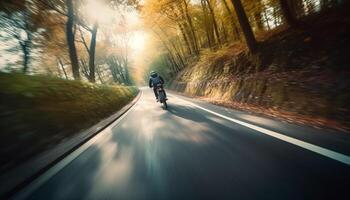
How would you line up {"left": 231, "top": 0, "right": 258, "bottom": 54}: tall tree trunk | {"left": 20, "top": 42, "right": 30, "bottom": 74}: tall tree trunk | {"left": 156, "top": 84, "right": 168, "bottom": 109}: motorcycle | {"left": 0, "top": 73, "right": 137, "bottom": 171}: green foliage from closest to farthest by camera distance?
{"left": 0, "top": 73, "right": 137, "bottom": 171}: green foliage
{"left": 156, "top": 84, "right": 168, "bottom": 109}: motorcycle
{"left": 231, "top": 0, "right": 258, "bottom": 54}: tall tree trunk
{"left": 20, "top": 42, "right": 30, "bottom": 74}: tall tree trunk

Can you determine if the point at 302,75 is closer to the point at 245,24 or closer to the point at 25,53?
the point at 245,24

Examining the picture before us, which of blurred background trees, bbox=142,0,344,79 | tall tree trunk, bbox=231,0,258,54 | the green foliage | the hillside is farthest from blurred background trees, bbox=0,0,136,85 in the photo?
tall tree trunk, bbox=231,0,258,54

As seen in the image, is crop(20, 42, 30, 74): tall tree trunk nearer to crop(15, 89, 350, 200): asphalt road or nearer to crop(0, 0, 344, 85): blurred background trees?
crop(0, 0, 344, 85): blurred background trees

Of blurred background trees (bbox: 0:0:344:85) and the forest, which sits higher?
blurred background trees (bbox: 0:0:344:85)

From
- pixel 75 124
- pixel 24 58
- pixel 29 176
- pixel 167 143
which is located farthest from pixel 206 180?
pixel 24 58

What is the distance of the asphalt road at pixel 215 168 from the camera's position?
2.57 metres

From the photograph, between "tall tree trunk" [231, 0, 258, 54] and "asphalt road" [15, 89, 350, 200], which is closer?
"asphalt road" [15, 89, 350, 200]

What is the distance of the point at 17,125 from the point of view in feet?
16.6

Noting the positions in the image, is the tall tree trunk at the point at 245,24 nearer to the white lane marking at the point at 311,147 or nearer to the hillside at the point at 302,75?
the hillside at the point at 302,75

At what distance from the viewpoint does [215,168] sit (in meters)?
3.26

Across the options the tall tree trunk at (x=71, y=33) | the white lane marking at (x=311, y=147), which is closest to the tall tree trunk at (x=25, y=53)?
the tall tree trunk at (x=71, y=33)

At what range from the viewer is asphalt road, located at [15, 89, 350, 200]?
2.57m

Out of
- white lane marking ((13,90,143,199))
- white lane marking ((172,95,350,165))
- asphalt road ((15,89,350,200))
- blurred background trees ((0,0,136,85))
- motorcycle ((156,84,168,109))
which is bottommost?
Answer: white lane marking ((172,95,350,165))

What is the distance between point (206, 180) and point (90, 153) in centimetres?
308
